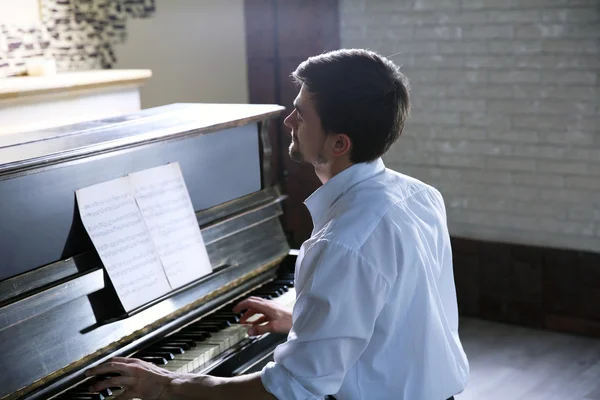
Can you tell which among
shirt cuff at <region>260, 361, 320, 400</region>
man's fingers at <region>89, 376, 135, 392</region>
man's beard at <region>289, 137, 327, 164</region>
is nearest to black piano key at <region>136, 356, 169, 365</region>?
man's fingers at <region>89, 376, 135, 392</region>

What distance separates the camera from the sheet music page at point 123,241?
7.11ft

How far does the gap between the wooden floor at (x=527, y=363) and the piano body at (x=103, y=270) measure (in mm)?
1434

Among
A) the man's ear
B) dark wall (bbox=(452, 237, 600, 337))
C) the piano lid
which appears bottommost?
dark wall (bbox=(452, 237, 600, 337))

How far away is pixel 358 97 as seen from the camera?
1796 mm

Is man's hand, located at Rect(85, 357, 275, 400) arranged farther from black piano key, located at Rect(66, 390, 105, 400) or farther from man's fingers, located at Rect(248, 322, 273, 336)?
man's fingers, located at Rect(248, 322, 273, 336)

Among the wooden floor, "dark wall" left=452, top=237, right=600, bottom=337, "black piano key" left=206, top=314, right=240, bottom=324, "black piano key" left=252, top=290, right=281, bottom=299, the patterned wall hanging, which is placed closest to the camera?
"black piano key" left=206, top=314, right=240, bottom=324

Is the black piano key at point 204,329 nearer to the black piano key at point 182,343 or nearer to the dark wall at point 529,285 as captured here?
the black piano key at point 182,343

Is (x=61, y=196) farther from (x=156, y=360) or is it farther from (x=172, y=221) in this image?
(x=156, y=360)

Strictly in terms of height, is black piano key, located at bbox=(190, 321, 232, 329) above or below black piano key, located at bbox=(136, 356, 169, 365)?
below

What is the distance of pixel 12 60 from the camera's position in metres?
5.06

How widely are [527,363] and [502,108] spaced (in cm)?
129

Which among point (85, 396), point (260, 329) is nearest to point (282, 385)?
point (85, 396)

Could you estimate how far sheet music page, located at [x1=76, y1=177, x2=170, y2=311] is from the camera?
85.4 inches

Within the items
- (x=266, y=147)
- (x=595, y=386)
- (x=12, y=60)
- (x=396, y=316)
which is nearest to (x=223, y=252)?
(x=266, y=147)
